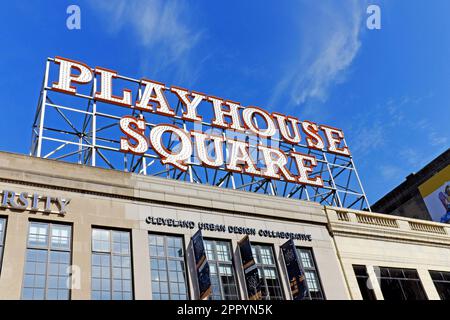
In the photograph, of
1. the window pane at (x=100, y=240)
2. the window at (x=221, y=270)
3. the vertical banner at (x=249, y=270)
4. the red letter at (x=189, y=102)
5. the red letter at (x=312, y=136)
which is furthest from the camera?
the red letter at (x=312, y=136)

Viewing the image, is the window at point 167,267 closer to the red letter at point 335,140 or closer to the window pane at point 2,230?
the window pane at point 2,230

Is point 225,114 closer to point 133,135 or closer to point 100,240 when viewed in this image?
point 133,135

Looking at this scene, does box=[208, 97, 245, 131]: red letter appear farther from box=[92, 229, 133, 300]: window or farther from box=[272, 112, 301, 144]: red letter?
box=[92, 229, 133, 300]: window

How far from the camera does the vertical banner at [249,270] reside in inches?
755

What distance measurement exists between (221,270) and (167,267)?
2.55m

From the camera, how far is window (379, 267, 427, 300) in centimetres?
2406

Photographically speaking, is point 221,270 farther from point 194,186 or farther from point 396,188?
point 396,188

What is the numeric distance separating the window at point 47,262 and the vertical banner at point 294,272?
9900 millimetres

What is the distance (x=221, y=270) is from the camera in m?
20.0

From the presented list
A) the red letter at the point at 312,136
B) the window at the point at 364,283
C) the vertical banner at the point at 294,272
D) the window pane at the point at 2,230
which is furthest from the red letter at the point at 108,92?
the window at the point at 364,283

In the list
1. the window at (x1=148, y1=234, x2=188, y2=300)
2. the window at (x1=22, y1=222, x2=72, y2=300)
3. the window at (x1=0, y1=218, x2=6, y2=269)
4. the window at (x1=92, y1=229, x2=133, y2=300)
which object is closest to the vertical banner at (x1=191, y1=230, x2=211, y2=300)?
the window at (x1=148, y1=234, x2=188, y2=300)

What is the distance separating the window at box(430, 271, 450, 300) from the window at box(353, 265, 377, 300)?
5.19 metres

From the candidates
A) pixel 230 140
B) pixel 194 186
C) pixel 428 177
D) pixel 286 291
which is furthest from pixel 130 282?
pixel 428 177

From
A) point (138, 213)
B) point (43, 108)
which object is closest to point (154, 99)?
point (43, 108)
